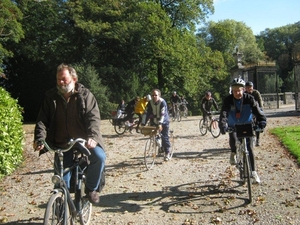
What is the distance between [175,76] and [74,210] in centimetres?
3307

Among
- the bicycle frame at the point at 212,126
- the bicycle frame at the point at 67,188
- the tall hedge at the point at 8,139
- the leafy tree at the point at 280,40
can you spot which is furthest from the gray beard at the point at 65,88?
the leafy tree at the point at 280,40

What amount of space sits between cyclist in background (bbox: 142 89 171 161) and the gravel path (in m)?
0.55

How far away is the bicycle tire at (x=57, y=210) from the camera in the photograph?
143 inches

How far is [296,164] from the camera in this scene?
28.3 ft

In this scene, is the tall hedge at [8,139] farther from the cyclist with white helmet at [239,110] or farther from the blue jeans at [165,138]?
the cyclist with white helmet at [239,110]

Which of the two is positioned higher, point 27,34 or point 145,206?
point 27,34

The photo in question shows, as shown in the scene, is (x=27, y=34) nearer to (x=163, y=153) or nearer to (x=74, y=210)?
(x=163, y=153)

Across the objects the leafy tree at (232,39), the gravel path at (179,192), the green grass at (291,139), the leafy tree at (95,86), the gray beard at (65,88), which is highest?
the leafy tree at (232,39)

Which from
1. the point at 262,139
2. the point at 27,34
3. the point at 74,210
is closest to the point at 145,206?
the point at 74,210

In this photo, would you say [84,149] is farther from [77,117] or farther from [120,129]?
[120,129]

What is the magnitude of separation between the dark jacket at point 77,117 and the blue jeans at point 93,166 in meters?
0.13

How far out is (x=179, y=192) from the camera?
22.0 feet

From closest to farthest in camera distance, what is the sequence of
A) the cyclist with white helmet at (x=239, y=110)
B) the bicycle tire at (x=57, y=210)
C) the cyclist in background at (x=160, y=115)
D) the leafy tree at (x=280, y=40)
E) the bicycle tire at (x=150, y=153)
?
the bicycle tire at (x=57, y=210) → the cyclist with white helmet at (x=239, y=110) → the bicycle tire at (x=150, y=153) → the cyclist in background at (x=160, y=115) → the leafy tree at (x=280, y=40)

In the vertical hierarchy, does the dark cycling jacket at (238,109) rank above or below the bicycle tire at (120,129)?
above
